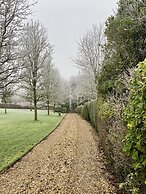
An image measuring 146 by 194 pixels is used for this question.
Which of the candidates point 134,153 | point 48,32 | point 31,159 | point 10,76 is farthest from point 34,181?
point 48,32

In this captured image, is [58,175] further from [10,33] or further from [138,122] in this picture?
[10,33]

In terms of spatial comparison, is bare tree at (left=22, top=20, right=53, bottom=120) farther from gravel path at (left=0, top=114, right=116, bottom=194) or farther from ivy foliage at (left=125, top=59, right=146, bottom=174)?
ivy foliage at (left=125, top=59, right=146, bottom=174)

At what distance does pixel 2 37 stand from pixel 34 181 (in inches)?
293

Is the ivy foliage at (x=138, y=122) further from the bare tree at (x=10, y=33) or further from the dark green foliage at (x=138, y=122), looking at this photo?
the bare tree at (x=10, y=33)

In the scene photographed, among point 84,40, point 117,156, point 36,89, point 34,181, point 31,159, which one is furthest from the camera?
point 84,40

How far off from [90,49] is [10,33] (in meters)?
22.6

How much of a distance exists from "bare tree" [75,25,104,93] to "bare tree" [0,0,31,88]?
68.1ft

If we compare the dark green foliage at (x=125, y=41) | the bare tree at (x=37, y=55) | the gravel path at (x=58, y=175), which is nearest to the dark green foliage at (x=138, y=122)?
the gravel path at (x=58, y=175)

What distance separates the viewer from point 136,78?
3557 millimetres

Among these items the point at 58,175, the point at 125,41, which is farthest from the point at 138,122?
the point at 125,41

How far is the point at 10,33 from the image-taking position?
1172 centimetres

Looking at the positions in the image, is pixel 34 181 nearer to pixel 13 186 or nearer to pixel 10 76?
pixel 13 186

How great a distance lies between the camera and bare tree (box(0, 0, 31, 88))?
1141 centimetres

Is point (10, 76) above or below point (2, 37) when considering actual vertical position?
below
